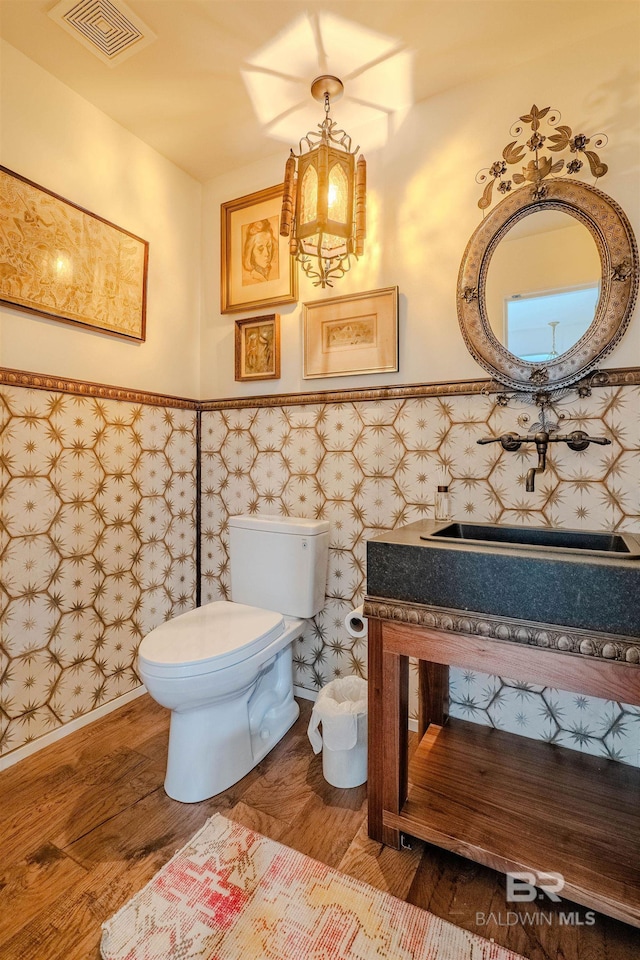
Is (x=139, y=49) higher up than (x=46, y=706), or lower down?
higher up

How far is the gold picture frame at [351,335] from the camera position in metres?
1.78

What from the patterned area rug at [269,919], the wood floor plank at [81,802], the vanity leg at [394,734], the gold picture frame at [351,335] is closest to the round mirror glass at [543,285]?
the gold picture frame at [351,335]

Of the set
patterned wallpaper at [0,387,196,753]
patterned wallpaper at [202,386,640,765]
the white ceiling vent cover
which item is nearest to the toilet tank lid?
patterned wallpaper at [202,386,640,765]

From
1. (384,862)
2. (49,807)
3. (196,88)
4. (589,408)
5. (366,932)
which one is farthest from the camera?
(196,88)

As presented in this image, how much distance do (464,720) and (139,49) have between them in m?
2.72

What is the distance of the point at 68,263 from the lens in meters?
1.69

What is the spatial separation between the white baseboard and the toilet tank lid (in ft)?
3.04

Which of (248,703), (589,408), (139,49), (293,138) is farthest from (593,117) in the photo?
(248,703)

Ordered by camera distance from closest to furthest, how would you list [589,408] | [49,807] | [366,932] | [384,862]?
[366,932] < [384,862] < [49,807] < [589,408]

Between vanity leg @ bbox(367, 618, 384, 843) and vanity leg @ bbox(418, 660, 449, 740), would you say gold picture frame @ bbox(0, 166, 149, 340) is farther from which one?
vanity leg @ bbox(418, 660, 449, 740)

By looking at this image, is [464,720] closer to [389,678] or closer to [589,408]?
[389,678]

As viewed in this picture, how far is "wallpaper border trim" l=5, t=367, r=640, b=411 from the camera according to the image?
1.43 meters

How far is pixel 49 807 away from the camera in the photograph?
1.35 meters

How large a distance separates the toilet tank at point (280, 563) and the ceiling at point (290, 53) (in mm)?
1664
